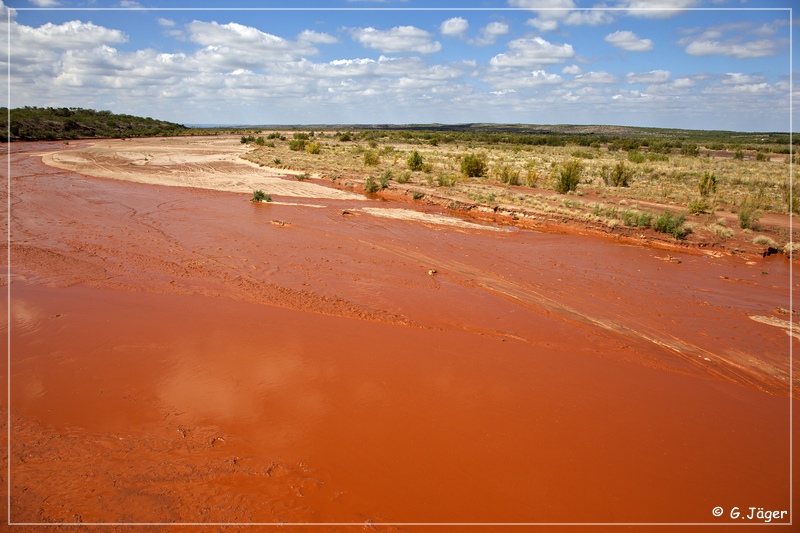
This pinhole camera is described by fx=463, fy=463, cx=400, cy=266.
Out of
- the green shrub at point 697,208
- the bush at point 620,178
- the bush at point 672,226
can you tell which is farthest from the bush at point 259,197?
the bush at point 620,178

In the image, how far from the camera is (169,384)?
6.19m

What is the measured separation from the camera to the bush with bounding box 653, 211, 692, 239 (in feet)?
49.3

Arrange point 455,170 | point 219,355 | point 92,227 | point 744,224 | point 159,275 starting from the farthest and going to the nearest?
point 455,170 < point 744,224 < point 92,227 < point 159,275 < point 219,355

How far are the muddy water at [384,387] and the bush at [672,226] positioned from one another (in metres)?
2.80

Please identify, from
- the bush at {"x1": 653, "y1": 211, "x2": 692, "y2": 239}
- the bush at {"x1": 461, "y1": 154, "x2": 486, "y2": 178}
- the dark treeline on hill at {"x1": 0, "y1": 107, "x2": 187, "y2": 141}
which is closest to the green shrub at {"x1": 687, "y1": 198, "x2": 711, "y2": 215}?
the bush at {"x1": 653, "y1": 211, "x2": 692, "y2": 239}

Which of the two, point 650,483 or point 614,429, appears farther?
point 614,429

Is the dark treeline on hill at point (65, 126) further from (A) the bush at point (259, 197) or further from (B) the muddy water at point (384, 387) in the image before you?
(B) the muddy water at point (384, 387)

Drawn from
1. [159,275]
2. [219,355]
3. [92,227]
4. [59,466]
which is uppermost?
[92,227]

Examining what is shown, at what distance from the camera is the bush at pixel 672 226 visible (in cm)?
1503

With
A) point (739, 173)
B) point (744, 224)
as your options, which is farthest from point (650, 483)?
point (739, 173)

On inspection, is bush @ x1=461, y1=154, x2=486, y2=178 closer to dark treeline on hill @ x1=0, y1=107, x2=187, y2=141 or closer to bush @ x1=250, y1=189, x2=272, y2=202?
bush @ x1=250, y1=189, x2=272, y2=202

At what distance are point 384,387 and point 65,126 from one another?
72.2 metres

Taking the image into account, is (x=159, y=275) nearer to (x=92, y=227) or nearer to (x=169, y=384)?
(x=169, y=384)

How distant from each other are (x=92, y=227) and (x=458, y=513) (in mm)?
14400
